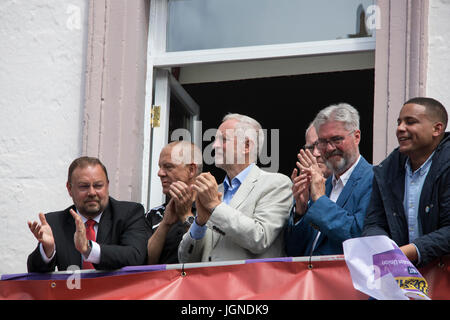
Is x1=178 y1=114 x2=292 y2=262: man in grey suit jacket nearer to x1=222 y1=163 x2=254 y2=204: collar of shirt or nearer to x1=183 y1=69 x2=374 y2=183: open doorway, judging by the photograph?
x1=222 y1=163 x2=254 y2=204: collar of shirt

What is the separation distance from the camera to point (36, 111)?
6430 millimetres

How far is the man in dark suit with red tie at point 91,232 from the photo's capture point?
4.35 m

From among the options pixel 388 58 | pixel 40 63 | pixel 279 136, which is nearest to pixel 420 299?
Result: pixel 388 58

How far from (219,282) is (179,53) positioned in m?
2.96

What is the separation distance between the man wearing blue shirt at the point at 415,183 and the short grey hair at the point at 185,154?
1.59 m

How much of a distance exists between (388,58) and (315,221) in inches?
76.3

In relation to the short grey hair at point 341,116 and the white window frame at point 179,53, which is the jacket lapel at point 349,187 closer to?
the short grey hair at point 341,116

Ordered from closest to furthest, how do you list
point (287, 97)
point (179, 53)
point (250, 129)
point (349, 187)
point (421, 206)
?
1. point (421, 206)
2. point (349, 187)
3. point (250, 129)
4. point (179, 53)
5. point (287, 97)

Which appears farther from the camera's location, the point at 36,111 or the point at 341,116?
the point at 36,111

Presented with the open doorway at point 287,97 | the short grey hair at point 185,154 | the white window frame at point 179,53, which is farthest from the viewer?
the open doorway at point 287,97

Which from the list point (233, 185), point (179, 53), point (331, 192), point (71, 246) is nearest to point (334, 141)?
point (331, 192)

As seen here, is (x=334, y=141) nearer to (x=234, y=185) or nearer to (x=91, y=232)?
(x=234, y=185)

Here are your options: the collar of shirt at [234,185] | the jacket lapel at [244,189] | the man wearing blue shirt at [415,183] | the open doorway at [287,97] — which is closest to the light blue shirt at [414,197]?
the man wearing blue shirt at [415,183]

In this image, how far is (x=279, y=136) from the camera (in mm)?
10766
